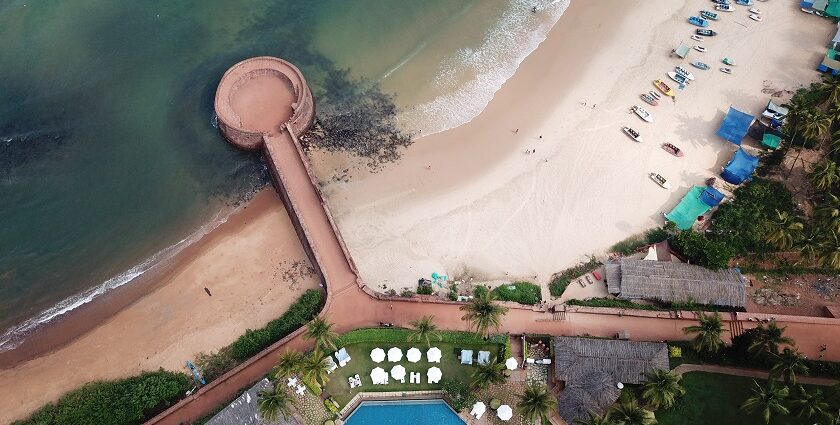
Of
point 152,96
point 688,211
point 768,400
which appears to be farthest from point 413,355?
point 152,96

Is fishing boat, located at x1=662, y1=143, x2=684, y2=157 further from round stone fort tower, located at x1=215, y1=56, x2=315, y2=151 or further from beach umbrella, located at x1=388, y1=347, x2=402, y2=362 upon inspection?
round stone fort tower, located at x1=215, y1=56, x2=315, y2=151

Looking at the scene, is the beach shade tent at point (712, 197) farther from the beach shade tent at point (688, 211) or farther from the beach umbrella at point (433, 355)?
the beach umbrella at point (433, 355)

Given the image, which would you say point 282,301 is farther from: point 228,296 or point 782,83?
point 782,83

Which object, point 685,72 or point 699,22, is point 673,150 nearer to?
point 685,72

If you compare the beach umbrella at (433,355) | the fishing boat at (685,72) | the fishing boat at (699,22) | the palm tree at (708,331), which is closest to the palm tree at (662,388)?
the palm tree at (708,331)

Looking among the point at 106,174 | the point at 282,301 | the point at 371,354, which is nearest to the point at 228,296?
the point at 282,301
